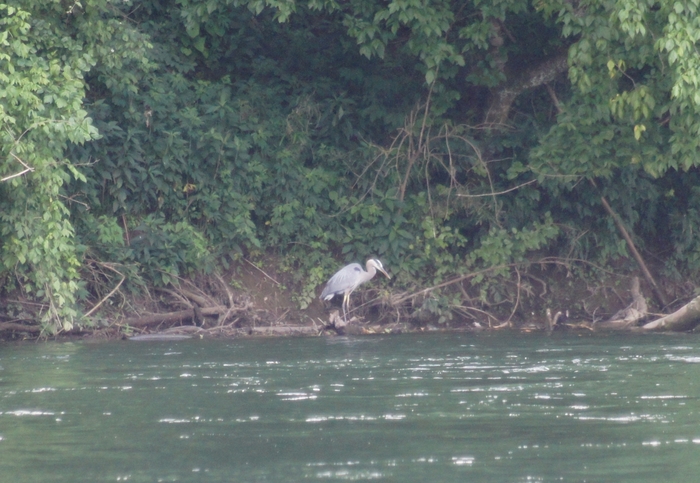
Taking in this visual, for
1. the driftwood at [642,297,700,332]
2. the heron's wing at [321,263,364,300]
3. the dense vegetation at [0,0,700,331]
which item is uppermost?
the dense vegetation at [0,0,700,331]

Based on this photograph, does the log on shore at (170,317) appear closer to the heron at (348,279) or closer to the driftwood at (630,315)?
the heron at (348,279)

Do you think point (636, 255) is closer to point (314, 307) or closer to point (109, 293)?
point (314, 307)

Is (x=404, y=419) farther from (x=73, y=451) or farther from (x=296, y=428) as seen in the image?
(x=73, y=451)

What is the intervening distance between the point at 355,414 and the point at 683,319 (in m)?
6.71

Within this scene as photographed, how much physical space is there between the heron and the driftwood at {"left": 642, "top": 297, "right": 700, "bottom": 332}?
3368mm

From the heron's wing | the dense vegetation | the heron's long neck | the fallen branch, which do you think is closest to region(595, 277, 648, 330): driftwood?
the fallen branch

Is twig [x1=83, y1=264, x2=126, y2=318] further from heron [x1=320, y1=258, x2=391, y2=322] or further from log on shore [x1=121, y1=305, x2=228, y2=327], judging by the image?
heron [x1=320, y1=258, x2=391, y2=322]

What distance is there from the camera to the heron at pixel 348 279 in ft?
42.7

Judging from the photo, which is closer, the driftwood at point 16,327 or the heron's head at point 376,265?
the driftwood at point 16,327

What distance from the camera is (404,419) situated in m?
6.57

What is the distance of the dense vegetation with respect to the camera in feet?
37.9

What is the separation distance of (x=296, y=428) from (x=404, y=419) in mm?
705

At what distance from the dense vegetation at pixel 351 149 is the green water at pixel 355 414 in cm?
238

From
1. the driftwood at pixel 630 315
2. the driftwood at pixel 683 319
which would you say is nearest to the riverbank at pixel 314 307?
the driftwood at pixel 630 315
